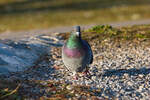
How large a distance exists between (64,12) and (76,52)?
19.7 meters

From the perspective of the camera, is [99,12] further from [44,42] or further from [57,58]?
[57,58]

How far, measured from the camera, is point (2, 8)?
28125mm

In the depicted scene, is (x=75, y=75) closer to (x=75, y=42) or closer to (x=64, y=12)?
(x=75, y=42)

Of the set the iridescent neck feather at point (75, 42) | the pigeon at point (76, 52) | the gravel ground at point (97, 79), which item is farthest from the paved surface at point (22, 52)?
the iridescent neck feather at point (75, 42)

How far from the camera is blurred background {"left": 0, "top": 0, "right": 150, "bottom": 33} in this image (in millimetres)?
22077

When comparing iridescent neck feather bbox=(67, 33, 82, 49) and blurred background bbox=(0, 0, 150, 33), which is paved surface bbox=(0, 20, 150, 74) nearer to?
iridescent neck feather bbox=(67, 33, 82, 49)

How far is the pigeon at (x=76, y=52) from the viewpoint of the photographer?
21.6ft

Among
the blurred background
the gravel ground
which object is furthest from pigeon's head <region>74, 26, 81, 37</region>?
the blurred background

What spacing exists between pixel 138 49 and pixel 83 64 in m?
4.03

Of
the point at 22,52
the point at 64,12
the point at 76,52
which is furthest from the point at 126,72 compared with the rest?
the point at 64,12

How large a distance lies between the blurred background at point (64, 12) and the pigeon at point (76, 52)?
13637 mm

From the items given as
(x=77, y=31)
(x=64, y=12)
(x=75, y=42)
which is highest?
(x=64, y=12)

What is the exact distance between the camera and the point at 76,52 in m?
6.65

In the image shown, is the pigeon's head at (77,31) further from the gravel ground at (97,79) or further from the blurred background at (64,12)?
the blurred background at (64,12)
